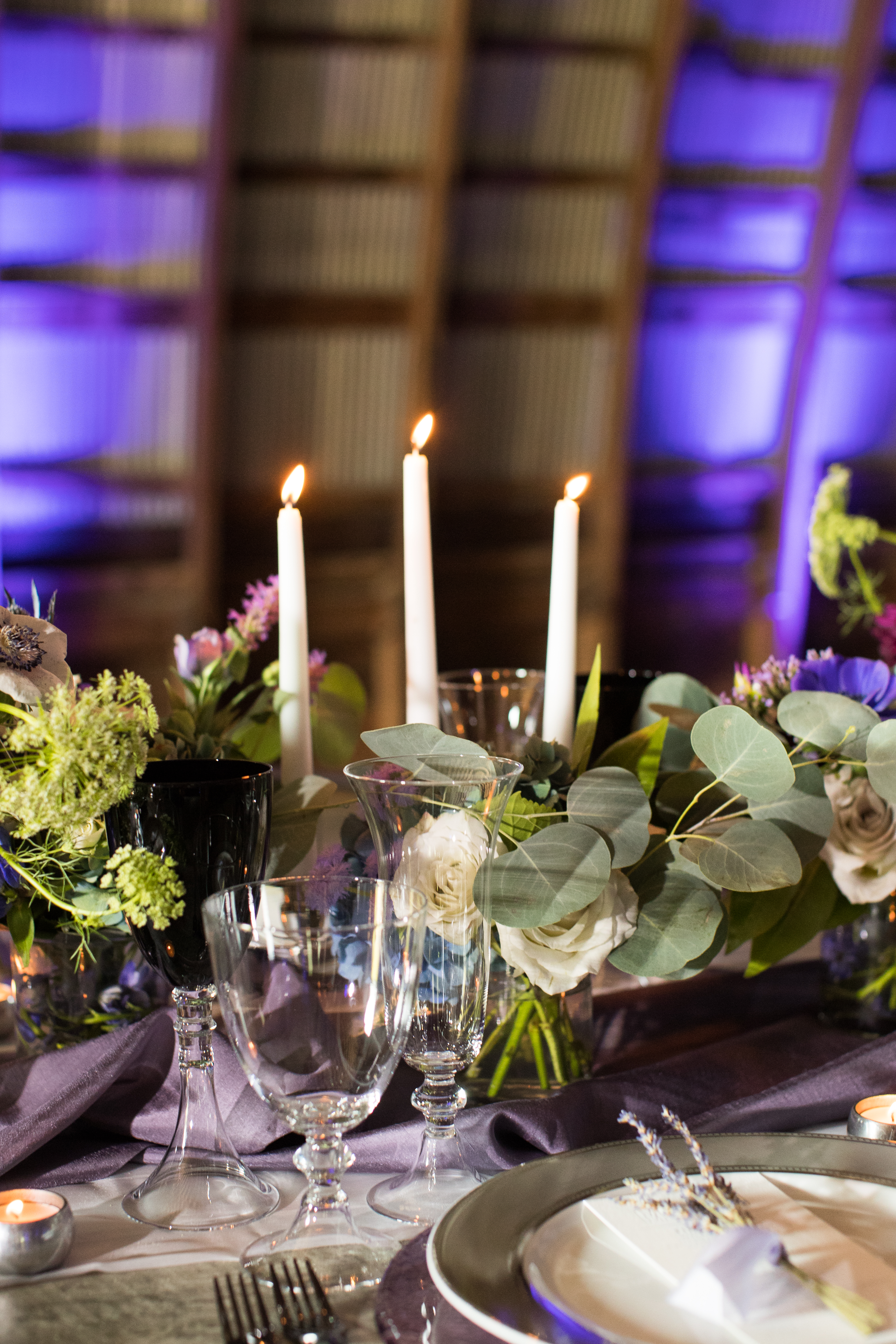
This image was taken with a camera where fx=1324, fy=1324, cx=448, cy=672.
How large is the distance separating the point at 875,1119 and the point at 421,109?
11.3ft

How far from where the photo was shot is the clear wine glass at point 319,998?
65 centimetres

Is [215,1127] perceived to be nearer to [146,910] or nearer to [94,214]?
[146,910]

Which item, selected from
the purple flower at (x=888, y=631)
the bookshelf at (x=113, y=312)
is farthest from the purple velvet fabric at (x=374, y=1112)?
the bookshelf at (x=113, y=312)

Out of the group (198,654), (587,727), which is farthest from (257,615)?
(587,727)

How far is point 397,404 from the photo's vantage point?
156 inches

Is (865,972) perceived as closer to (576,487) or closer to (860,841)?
(860,841)

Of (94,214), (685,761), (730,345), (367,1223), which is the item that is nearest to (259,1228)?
(367,1223)

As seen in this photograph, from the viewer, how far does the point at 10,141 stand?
3.39m

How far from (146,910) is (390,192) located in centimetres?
340

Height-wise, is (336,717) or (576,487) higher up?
(576,487)

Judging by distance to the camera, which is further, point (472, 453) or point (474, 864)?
point (472, 453)

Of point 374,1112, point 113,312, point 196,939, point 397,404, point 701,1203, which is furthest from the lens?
point 397,404

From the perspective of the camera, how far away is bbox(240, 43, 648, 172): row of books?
→ 355 cm

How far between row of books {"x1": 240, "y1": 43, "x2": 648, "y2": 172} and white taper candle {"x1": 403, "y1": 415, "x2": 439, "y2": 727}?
9.70 ft
